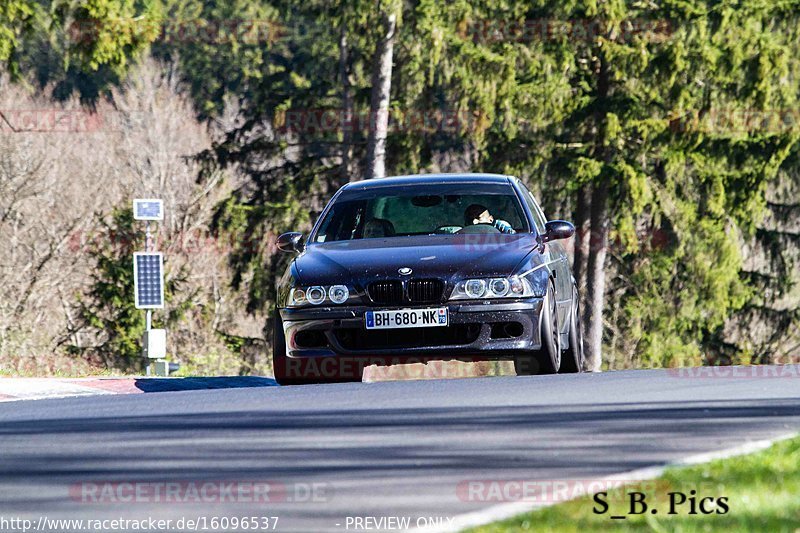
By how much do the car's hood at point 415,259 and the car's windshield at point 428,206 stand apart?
0.47m

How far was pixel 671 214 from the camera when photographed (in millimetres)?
37125

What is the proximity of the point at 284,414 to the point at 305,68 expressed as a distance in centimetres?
4938

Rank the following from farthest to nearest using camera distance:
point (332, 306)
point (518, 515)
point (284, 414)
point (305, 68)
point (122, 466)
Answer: point (305, 68), point (332, 306), point (284, 414), point (122, 466), point (518, 515)

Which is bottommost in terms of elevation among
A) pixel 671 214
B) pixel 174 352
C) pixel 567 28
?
pixel 174 352

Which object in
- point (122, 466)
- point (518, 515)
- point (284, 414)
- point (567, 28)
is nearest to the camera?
point (518, 515)

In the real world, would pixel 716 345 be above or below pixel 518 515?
below

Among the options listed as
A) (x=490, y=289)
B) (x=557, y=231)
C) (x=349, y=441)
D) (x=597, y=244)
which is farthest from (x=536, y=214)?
(x=597, y=244)

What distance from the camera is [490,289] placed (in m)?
12.7

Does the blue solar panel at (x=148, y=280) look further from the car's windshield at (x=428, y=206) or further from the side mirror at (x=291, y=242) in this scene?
the side mirror at (x=291, y=242)

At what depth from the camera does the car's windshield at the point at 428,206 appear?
1410 centimetres

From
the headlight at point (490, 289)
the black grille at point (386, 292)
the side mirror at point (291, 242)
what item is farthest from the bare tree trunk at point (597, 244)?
the black grille at point (386, 292)

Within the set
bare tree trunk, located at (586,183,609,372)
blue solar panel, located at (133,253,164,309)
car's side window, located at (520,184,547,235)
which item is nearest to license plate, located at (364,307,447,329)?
car's side window, located at (520,184,547,235)

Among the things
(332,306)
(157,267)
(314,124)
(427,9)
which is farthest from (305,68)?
(332,306)

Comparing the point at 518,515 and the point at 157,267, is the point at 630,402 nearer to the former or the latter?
the point at 518,515
